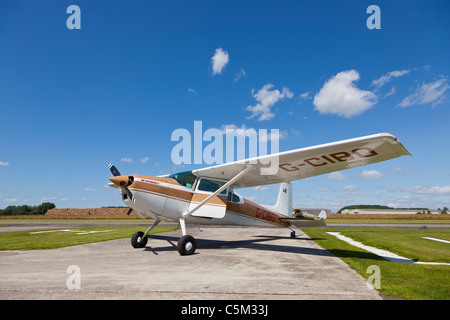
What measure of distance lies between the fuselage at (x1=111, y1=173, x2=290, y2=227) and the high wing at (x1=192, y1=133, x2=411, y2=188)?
0.62 meters

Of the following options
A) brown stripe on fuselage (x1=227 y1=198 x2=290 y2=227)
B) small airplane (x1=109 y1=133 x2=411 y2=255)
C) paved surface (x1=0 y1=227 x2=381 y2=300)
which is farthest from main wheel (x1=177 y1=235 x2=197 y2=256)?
brown stripe on fuselage (x1=227 y1=198 x2=290 y2=227)

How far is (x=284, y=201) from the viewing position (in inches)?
573

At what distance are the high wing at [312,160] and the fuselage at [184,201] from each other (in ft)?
2.02

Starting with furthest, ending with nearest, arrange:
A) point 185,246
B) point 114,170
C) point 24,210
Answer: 1. point 24,210
2. point 114,170
3. point 185,246

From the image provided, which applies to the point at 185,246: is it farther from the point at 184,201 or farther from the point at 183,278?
the point at 183,278

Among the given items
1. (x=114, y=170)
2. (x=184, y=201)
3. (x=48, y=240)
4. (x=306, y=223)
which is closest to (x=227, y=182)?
(x=184, y=201)

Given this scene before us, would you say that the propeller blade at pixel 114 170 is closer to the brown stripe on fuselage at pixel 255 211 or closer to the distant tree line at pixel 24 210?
the brown stripe on fuselage at pixel 255 211

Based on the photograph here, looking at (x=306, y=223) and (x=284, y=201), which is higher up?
(x=284, y=201)

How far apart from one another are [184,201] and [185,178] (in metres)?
0.87

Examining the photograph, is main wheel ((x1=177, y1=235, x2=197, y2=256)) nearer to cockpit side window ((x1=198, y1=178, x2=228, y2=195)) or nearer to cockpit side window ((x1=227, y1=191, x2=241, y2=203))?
cockpit side window ((x1=198, y1=178, x2=228, y2=195))

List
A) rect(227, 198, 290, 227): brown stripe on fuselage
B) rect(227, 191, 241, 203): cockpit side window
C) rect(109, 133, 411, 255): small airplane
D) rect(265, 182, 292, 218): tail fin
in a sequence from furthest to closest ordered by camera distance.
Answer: rect(265, 182, 292, 218): tail fin, rect(227, 198, 290, 227): brown stripe on fuselage, rect(227, 191, 241, 203): cockpit side window, rect(109, 133, 411, 255): small airplane

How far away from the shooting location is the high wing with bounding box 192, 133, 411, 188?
6672 millimetres
